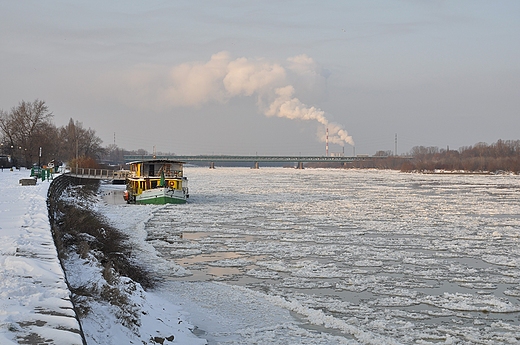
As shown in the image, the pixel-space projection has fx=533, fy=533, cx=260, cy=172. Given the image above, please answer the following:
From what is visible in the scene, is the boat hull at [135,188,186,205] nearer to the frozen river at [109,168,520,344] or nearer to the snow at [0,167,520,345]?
the frozen river at [109,168,520,344]

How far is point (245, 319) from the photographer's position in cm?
916

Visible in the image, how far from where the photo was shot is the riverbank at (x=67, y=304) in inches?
205

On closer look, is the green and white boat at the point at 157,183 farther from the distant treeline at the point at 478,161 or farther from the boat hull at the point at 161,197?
the distant treeline at the point at 478,161

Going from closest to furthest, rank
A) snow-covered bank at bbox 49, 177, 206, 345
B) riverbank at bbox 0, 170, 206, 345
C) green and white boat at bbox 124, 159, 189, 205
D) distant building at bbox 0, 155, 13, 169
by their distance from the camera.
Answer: riverbank at bbox 0, 170, 206, 345, snow-covered bank at bbox 49, 177, 206, 345, green and white boat at bbox 124, 159, 189, 205, distant building at bbox 0, 155, 13, 169

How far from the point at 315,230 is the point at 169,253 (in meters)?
6.57

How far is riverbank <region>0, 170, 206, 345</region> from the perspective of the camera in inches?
205

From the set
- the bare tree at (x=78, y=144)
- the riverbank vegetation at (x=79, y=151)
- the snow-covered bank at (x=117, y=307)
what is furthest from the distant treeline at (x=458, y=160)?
the snow-covered bank at (x=117, y=307)

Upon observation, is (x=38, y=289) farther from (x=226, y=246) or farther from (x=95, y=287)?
(x=226, y=246)

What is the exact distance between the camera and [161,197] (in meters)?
34.5

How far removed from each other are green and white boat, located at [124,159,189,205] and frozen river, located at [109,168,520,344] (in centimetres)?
1131

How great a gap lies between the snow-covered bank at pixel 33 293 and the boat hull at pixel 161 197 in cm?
2197

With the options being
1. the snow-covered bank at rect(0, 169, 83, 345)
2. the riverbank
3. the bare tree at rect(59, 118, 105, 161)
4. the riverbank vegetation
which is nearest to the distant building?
the riverbank vegetation

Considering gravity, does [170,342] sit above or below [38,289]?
below

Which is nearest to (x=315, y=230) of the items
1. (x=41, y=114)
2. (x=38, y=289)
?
(x=38, y=289)
